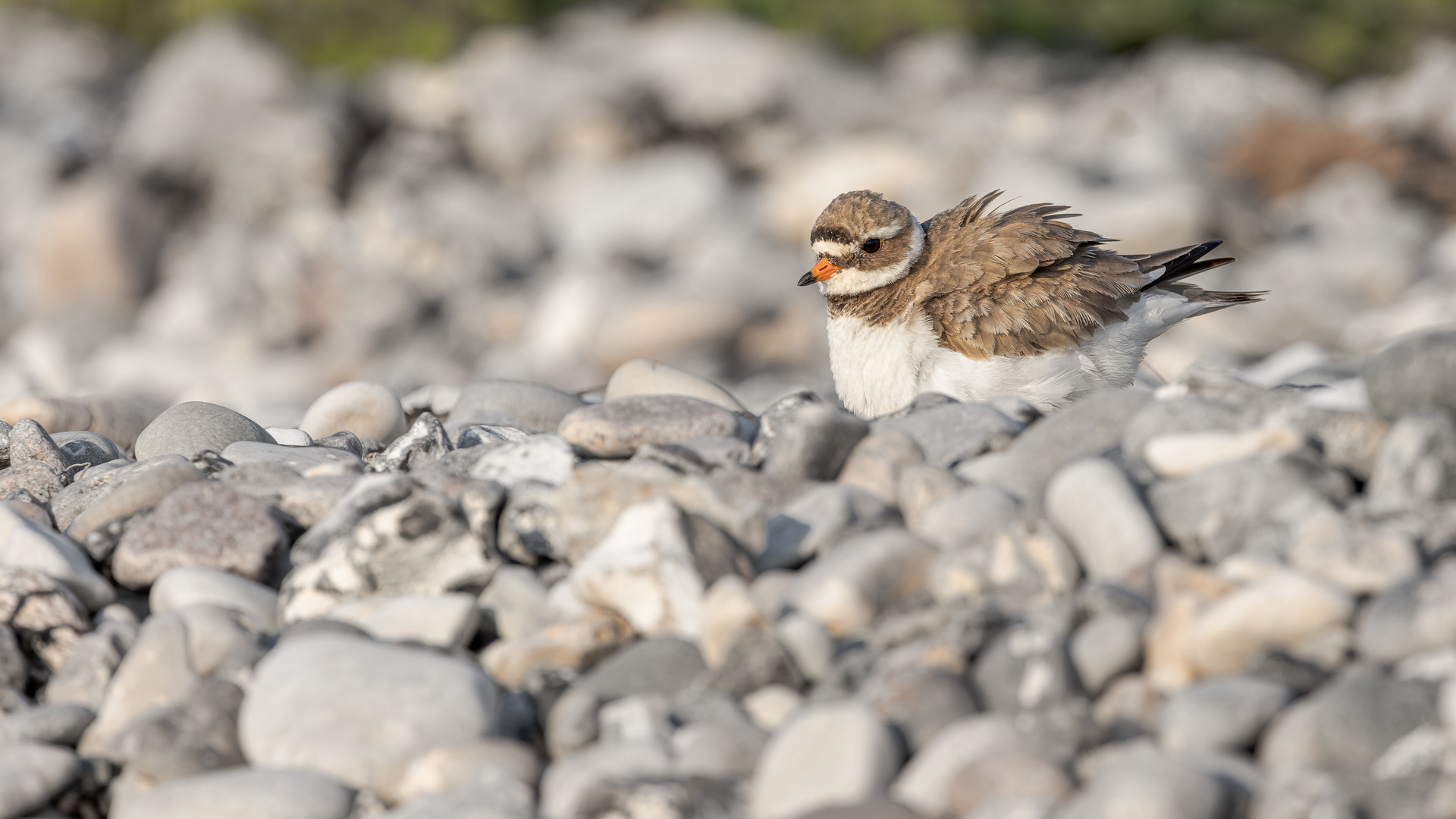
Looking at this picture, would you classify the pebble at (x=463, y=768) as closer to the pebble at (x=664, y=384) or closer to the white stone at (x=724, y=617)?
the white stone at (x=724, y=617)

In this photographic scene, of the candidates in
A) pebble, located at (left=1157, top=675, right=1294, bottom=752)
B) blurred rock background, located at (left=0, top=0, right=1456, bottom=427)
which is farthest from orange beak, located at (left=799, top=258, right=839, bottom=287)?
blurred rock background, located at (left=0, top=0, right=1456, bottom=427)

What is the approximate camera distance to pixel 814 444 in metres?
4.20

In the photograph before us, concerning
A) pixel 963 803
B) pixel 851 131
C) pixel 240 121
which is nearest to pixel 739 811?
pixel 963 803

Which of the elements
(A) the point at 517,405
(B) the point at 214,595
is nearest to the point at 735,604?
(B) the point at 214,595

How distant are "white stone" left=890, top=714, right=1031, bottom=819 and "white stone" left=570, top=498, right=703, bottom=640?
0.82m

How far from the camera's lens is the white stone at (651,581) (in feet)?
11.6

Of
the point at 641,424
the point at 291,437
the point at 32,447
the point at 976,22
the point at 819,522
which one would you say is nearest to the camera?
the point at 819,522

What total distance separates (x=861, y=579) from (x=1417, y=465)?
5.00 feet

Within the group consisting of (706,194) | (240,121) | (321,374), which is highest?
(240,121)

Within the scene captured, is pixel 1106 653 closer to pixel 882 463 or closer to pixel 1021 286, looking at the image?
pixel 882 463

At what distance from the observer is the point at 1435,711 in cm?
274

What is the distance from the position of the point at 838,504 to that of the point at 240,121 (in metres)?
16.5

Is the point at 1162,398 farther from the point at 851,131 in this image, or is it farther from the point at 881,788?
the point at 851,131

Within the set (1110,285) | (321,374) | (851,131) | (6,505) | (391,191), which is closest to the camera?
(6,505)
